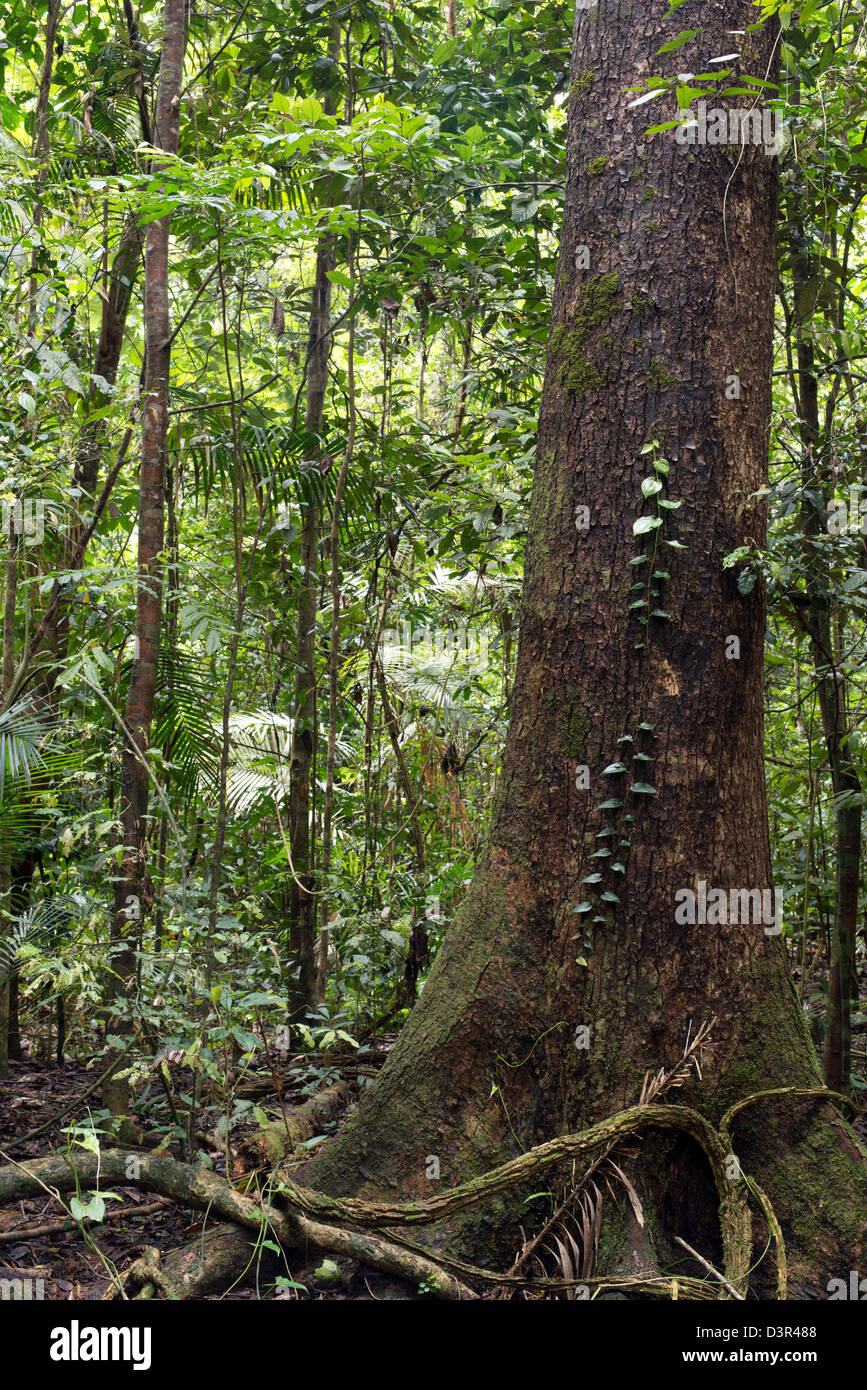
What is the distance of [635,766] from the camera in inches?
104

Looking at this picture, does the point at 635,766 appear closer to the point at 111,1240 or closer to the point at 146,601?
the point at 146,601

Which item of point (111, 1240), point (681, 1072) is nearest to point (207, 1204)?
point (111, 1240)

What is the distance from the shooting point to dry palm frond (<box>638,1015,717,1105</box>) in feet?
8.20

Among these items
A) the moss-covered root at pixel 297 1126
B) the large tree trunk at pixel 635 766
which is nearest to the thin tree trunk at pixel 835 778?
the large tree trunk at pixel 635 766

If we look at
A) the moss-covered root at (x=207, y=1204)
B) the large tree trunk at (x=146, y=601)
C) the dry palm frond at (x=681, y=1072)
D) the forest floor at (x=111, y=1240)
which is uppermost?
the large tree trunk at (x=146, y=601)

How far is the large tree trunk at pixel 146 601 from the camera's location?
9.89ft

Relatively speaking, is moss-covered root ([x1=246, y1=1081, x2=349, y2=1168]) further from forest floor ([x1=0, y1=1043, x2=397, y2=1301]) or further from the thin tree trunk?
the thin tree trunk

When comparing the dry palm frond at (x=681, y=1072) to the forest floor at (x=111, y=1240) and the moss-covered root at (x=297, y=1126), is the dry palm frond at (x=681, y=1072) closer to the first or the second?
the forest floor at (x=111, y=1240)

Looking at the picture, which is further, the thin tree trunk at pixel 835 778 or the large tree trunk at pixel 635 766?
the thin tree trunk at pixel 835 778

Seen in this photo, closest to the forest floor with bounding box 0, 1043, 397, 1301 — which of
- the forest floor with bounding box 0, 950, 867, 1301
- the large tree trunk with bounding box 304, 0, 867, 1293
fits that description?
the forest floor with bounding box 0, 950, 867, 1301

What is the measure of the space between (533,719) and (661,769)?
390 mm

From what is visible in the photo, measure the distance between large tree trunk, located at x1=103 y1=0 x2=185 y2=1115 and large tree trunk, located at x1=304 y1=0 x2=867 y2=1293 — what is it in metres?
0.87

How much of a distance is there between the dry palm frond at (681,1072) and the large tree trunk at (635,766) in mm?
29
